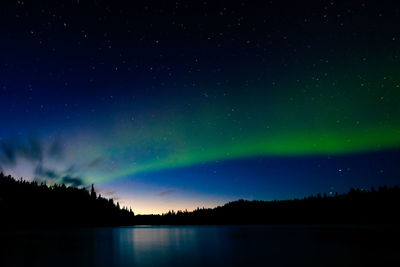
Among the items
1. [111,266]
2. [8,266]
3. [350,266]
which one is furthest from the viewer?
[111,266]

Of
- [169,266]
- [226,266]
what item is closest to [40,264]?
[169,266]

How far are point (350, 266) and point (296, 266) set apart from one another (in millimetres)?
4709

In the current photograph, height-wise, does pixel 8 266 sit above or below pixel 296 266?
above

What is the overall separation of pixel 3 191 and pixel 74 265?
197 metres

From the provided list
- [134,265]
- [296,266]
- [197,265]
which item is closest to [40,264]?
[134,265]

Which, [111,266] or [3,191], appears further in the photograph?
[3,191]

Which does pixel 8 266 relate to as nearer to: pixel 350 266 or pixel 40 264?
pixel 40 264

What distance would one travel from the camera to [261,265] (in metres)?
30.7

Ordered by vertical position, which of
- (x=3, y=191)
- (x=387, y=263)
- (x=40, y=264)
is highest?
(x=3, y=191)

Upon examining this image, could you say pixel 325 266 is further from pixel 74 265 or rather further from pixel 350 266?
pixel 74 265

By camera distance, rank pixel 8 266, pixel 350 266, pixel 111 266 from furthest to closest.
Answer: pixel 111 266
pixel 8 266
pixel 350 266

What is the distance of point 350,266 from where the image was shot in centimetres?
2786

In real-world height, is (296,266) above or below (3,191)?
below

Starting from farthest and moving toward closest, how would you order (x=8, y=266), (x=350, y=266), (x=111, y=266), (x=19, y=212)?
(x=19, y=212)
(x=111, y=266)
(x=8, y=266)
(x=350, y=266)
